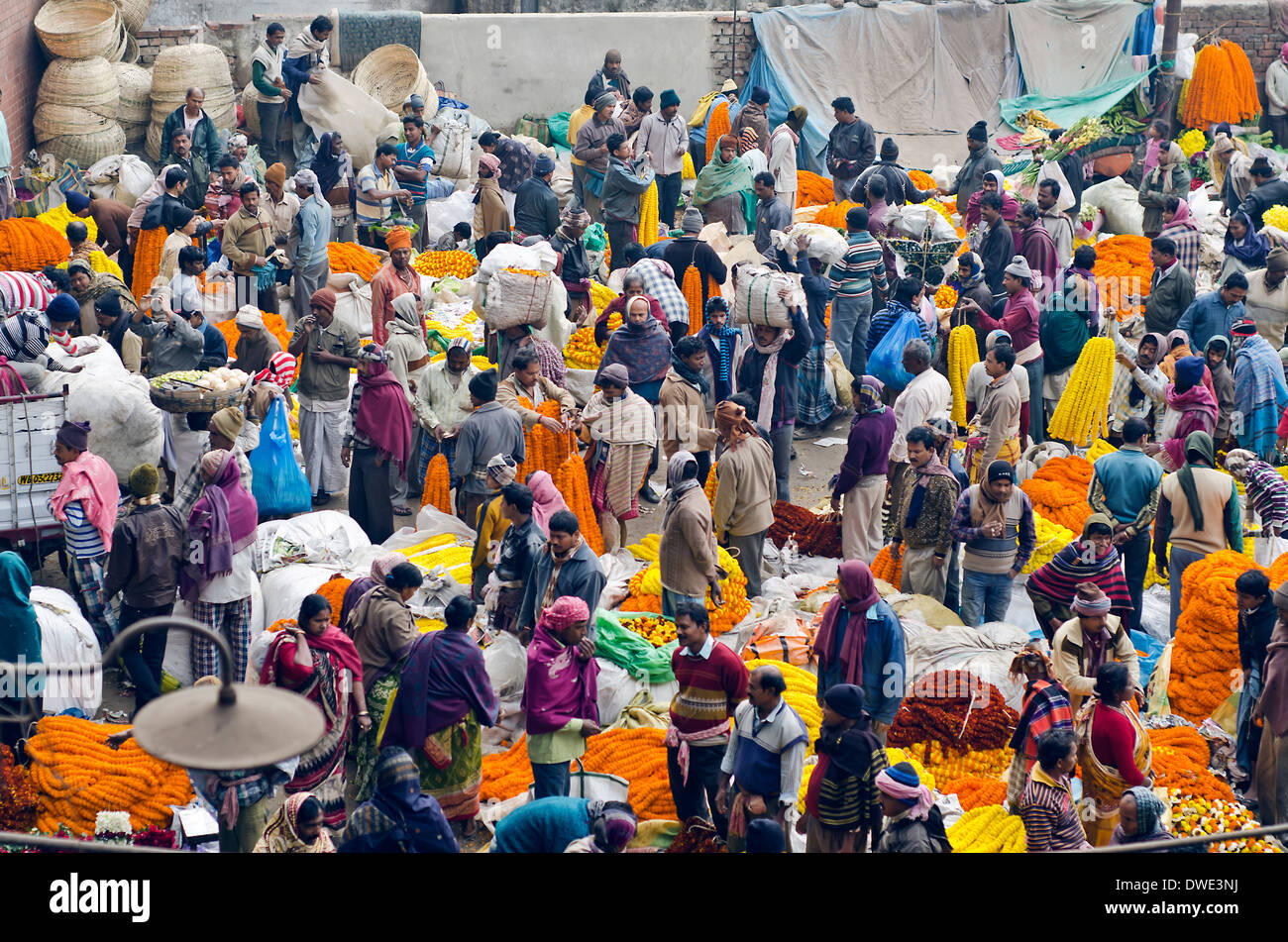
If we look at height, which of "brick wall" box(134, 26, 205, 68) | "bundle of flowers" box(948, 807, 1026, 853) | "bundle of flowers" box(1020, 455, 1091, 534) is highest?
"brick wall" box(134, 26, 205, 68)

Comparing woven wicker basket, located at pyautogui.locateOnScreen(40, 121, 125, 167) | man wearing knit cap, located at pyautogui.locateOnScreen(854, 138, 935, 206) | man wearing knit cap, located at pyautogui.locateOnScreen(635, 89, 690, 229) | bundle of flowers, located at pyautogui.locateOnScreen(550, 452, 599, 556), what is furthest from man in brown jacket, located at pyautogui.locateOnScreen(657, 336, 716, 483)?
woven wicker basket, located at pyautogui.locateOnScreen(40, 121, 125, 167)

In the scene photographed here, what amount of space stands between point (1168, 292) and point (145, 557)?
25.5ft

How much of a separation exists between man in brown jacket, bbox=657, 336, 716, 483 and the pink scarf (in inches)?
128

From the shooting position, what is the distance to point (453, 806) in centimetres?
709

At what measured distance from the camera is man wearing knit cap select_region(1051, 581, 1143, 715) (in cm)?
723

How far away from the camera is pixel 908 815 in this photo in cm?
604

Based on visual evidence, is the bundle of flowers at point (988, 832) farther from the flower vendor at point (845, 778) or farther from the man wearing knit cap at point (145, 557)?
the man wearing knit cap at point (145, 557)

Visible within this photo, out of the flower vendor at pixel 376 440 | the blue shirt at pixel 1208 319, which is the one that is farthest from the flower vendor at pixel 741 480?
the blue shirt at pixel 1208 319

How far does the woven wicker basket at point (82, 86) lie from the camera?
1619 cm

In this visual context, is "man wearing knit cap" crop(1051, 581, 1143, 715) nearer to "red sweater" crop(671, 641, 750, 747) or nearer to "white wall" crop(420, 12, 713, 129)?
"red sweater" crop(671, 641, 750, 747)

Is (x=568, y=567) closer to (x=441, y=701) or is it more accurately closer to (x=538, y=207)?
(x=441, y=701)

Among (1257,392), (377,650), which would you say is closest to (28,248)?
(377,650)
